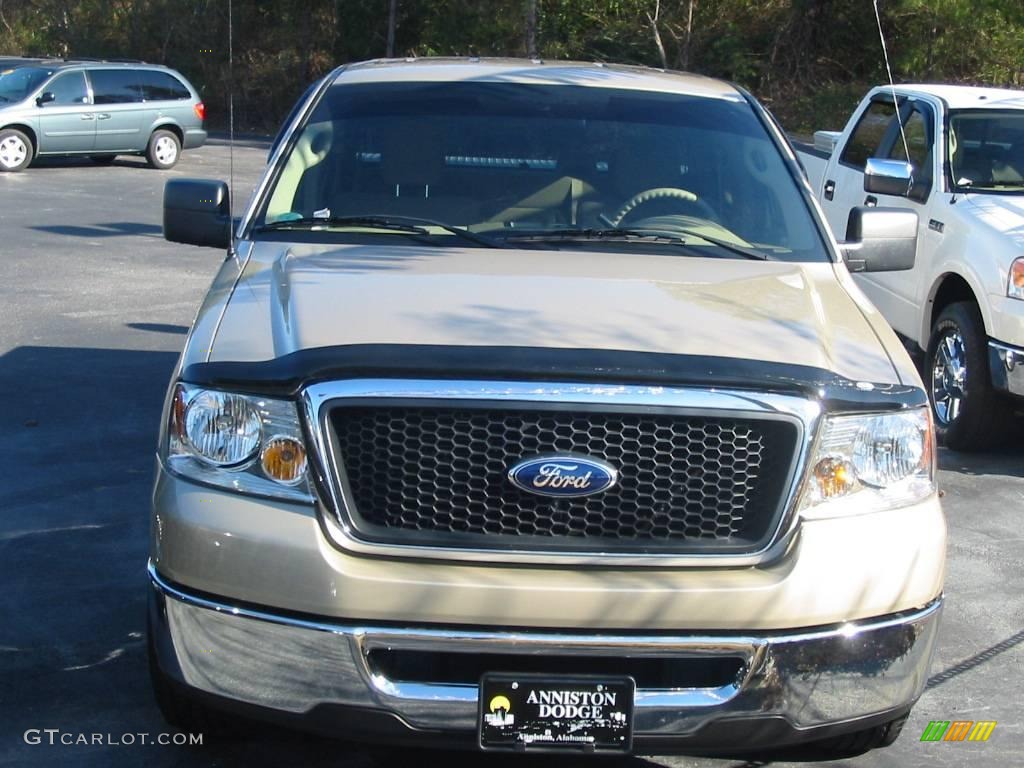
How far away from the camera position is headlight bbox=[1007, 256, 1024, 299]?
7.24 meters

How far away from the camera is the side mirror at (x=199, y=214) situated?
16.5ft

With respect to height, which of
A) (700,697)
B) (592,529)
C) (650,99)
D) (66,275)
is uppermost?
(650,99)

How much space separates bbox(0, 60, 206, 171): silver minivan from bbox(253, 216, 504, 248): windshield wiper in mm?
18913

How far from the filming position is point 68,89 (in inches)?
902

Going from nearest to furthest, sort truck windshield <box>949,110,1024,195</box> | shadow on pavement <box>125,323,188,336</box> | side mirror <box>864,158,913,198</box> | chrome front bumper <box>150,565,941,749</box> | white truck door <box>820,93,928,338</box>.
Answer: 1. chrome front bumper <box>150,565,941,749</box>
2. side mirror <box>864,158,913,198</box>
3. truck windshield <box>949,110,1024,195</box>
4. white truck door <box>820,93,928,338</box>
5. shadow on pavement <box>125,323,188,336</box>

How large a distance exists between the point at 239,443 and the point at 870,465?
60.6 inches

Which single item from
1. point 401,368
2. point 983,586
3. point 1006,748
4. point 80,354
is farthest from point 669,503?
point 80,354

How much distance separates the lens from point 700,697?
331 centimetres

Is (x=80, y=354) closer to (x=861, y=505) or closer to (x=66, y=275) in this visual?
(x=66, y=275)

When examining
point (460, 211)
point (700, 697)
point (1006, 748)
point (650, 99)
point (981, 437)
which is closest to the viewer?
point (700, 697)

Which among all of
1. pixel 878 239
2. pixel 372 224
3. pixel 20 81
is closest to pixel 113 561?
pixel 372 224

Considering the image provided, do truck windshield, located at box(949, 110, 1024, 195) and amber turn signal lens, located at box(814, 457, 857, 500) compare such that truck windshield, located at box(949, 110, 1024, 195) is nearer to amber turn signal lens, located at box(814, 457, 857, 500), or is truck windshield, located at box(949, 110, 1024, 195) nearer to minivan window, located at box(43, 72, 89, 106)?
amber turn signal lens, located at box(814, 457, 857, 500)

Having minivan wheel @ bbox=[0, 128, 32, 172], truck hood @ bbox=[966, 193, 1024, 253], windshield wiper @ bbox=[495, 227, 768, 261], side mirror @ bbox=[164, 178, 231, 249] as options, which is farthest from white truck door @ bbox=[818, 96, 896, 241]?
minivan wheel @ bbox=[0, 128, 32, 172]

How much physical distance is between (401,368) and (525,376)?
0.94ft
